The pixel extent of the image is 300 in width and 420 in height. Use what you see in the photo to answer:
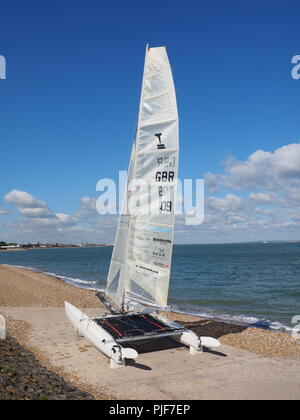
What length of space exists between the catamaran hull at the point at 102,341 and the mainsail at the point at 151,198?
4.20ft

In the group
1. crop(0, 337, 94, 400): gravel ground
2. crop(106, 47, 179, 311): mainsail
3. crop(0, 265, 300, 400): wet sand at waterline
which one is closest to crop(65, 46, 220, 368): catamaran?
crop(106, 47, 179, 311): mainsail

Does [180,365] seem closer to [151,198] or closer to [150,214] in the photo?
[150,214]

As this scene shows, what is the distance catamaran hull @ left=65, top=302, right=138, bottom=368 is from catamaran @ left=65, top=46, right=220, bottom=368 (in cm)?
5

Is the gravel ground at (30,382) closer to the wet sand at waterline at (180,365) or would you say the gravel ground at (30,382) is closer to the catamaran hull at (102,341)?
the wet sand at waterline at (180,365)

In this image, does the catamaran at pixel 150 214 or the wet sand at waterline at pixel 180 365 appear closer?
the wet sand at waterline at pixel 180 365

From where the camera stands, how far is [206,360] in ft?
26.1

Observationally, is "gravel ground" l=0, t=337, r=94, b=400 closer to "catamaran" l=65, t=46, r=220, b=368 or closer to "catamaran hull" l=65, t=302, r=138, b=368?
"catamaran hull" l=65, t=302, r=138, b=368

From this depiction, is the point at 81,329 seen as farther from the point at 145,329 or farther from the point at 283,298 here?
the point at 283,298

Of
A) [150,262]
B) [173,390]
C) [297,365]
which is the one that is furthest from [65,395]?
[297,365]

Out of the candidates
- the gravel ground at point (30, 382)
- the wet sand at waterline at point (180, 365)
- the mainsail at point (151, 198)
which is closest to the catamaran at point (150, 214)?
the mainsail at point (151, 198)

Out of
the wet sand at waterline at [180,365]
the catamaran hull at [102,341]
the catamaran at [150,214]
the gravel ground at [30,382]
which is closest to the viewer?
the gravel ground at [30,382]

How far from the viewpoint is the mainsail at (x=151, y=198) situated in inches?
365

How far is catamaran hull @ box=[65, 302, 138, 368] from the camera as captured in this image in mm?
7346
